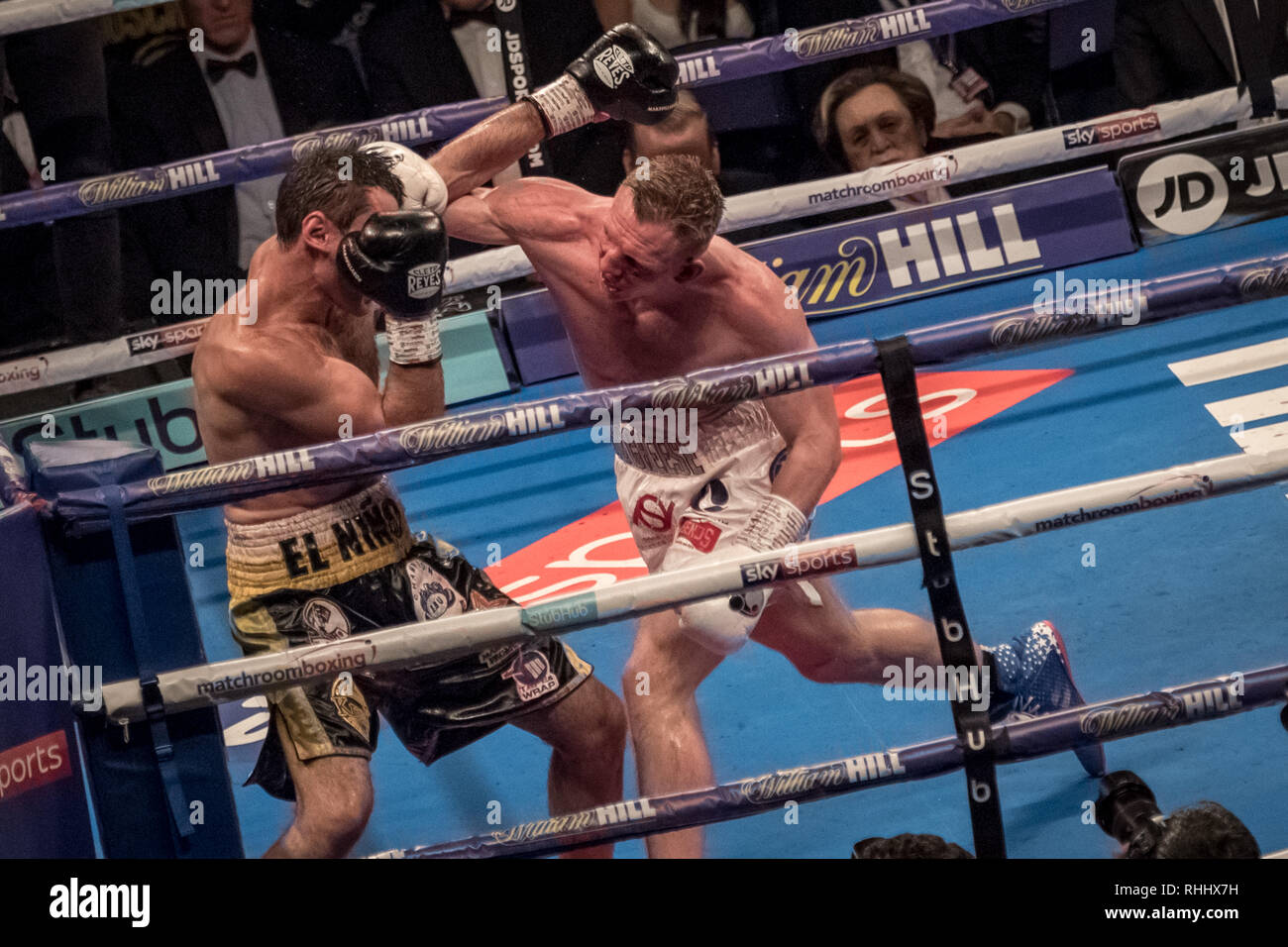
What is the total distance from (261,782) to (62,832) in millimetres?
492

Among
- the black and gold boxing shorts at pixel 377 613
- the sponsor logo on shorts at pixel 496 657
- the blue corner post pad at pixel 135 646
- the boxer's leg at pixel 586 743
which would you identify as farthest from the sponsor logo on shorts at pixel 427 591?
the blue corner post pad at pixel 135 646

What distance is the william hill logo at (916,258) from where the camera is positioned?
5.54 m

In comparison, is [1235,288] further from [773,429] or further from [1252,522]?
[1252,522]

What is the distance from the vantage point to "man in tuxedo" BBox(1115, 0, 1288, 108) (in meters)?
5.47

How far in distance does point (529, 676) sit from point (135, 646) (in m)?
0.78

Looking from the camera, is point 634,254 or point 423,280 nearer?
→ point 423,280

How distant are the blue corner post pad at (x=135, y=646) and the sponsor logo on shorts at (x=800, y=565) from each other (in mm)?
911

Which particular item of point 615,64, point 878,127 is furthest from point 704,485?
point 878,127

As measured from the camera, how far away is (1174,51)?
554cm

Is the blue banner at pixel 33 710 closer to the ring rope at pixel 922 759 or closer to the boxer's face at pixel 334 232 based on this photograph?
the ring rope at pixel 922 759

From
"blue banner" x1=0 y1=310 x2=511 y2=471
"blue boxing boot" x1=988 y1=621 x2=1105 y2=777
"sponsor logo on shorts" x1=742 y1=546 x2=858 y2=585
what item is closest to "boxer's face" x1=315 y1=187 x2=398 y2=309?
"sponsor logo on shorts" x1=742 y1=546 x2=858 y2=585

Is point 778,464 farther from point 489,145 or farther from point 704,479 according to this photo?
point 489,145

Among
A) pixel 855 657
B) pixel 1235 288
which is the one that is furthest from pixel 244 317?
pixel 1235 288
